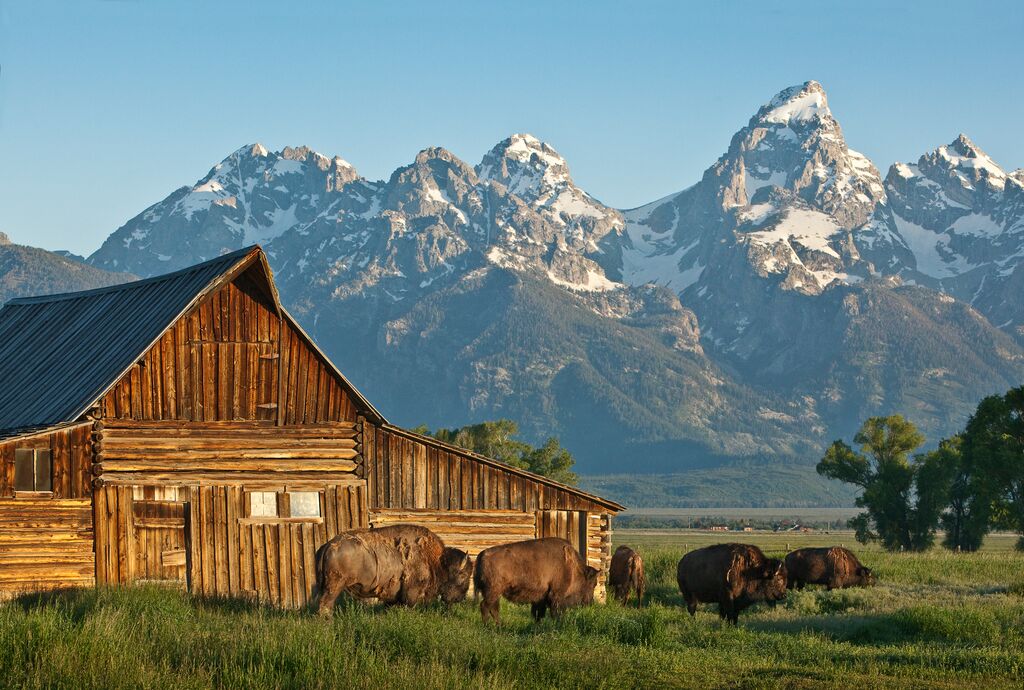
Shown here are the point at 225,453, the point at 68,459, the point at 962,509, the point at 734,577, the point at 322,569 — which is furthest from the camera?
the point at 962,509

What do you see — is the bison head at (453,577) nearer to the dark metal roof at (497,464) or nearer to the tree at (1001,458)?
the dark metal roof at (497,464)

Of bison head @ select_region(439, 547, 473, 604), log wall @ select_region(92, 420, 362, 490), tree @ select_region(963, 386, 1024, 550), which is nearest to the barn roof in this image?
log wall @ select_region(92, 420, 362, 490)

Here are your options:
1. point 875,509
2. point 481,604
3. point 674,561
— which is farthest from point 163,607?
point 875,509

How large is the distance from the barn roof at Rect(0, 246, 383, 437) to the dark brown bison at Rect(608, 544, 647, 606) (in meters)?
7.16

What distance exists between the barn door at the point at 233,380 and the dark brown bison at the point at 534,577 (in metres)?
7.15

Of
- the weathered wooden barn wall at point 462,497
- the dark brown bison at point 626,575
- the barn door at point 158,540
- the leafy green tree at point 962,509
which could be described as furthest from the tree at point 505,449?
the barn door at point 158,540

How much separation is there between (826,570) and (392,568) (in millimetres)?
13614

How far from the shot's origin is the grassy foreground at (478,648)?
16.6 metres

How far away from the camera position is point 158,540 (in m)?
29.1

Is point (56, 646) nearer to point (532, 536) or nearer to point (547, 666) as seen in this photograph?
point (547, 666)

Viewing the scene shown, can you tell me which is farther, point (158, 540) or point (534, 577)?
point (158, 540)

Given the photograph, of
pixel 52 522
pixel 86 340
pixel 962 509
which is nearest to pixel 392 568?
pixel 52 522

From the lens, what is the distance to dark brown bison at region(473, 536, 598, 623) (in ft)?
81.2

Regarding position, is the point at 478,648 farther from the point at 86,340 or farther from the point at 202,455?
the point at 86,340
